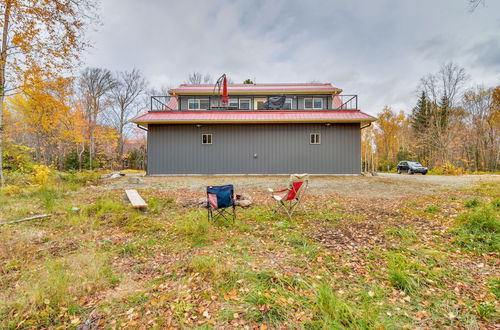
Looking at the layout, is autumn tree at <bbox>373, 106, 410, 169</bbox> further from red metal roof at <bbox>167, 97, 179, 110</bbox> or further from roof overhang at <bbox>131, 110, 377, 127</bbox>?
red metal roof at <bbox>167, 97, 179, 110</bbox>

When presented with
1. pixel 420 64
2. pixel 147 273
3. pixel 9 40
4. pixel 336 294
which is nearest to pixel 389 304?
pixel 336 294

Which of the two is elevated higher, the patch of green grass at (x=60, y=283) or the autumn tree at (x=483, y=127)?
the autumn tree at (x=483, y=127)

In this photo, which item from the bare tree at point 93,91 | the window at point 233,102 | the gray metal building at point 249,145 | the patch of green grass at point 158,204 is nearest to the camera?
the patch of green grass at point 158,204

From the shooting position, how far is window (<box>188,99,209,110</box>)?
540 inches

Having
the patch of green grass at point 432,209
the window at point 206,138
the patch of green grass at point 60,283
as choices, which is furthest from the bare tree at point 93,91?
the patch of green grass at point 432,209

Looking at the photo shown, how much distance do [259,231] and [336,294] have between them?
5.73 feet

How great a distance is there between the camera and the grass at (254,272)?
162 cm

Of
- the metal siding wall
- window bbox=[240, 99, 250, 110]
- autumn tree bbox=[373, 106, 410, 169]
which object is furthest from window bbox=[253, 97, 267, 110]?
autumn tree bbox=[373, 106, 410, 169]

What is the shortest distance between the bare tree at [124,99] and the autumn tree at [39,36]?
48.8ft

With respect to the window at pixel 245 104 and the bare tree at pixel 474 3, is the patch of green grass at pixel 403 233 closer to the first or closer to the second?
the bare tree at pixel 474 3

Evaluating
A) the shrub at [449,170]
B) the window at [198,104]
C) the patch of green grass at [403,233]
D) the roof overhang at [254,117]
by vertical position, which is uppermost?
the window at [198,104]

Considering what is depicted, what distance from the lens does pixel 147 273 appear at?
2338 mm

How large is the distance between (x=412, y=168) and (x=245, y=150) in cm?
1350

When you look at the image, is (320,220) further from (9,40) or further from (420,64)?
(420,64)
